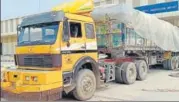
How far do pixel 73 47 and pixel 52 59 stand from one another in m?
0.81

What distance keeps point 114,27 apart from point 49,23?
4014 mm

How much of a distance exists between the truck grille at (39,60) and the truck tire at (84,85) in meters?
0.95

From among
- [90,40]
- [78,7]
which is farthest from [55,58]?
[78,7]

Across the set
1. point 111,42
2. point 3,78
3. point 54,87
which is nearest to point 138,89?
point 111,42

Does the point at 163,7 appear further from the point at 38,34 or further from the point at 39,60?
the point at 39,60

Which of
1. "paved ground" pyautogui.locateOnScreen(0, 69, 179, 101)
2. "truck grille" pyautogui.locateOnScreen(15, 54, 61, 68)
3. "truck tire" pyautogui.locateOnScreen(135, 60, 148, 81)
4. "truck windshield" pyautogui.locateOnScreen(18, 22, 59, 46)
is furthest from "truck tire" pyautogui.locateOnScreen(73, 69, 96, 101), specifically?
"truck tire" pyautogui.locateOnScreen(135, 60, 148, 81)

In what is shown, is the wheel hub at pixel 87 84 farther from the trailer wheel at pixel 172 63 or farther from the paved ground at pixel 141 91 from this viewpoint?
the trailer wheel at pixel 172 63

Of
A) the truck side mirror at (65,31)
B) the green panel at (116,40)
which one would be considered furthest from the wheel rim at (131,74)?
the truck side mirror at (65,31)

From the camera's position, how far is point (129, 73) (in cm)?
1169

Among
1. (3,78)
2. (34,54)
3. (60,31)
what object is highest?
(60,31)

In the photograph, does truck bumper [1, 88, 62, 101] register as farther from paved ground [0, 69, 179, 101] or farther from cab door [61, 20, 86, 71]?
paved ground [0, 69, 179, 101]

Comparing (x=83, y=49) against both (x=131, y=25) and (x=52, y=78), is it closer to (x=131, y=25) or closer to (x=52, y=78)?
(x=52, y=78)

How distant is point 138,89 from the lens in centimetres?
1049

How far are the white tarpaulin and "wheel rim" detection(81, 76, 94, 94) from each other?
356cm
